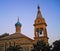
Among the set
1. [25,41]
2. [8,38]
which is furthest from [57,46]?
[8,38]

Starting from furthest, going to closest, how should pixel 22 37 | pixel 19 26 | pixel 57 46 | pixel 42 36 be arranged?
pixel 19 26 < pixel 22 37 < pixel 42 36 < pixel 57 46

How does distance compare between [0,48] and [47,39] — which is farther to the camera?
[0,48]

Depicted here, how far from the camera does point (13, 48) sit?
125 feet

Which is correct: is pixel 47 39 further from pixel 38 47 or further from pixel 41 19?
pixel 38 47

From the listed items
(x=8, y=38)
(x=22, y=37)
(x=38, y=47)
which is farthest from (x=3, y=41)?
(x=38, y=47)

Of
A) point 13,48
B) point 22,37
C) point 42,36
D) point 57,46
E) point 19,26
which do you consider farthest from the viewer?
point 19,26

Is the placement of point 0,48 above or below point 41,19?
below

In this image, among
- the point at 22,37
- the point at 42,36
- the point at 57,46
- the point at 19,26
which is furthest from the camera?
the point at 19,26

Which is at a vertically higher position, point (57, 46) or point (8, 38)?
point (8, 38)

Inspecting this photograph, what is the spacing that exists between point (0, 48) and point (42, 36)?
1173 centimetres

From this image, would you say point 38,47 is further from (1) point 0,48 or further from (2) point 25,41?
(1) point 0,48

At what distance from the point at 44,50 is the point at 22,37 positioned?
12.6 metres

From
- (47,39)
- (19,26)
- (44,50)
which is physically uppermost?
(19,26)

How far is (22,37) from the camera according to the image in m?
45.5
